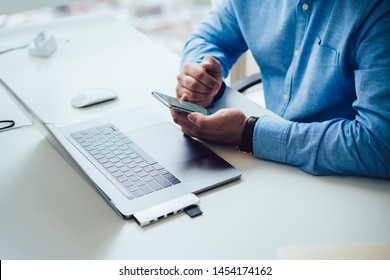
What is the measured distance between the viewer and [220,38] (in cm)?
150

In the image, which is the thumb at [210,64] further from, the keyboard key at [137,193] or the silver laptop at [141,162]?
the keyboard key at [137,193]

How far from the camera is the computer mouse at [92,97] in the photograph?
4.32 ft

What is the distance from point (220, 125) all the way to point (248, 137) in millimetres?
65

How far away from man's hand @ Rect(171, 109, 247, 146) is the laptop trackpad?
3 centimetres

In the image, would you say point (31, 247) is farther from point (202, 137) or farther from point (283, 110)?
point (283, 110)

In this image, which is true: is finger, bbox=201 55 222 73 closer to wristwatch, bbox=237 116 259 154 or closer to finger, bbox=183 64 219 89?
finger, bbox=183 64 219 89

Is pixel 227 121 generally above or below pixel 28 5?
below

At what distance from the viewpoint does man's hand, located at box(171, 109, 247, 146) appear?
1114 millimetres

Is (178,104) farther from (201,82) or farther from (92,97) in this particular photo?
(92,97)

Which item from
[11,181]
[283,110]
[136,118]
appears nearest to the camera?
[11,181]

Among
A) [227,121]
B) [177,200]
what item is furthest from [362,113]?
[177,200]

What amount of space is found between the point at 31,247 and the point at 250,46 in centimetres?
83

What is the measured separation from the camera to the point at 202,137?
115cm

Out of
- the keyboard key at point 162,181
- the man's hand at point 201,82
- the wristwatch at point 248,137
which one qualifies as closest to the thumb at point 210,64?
the man's hand at point 201,82
